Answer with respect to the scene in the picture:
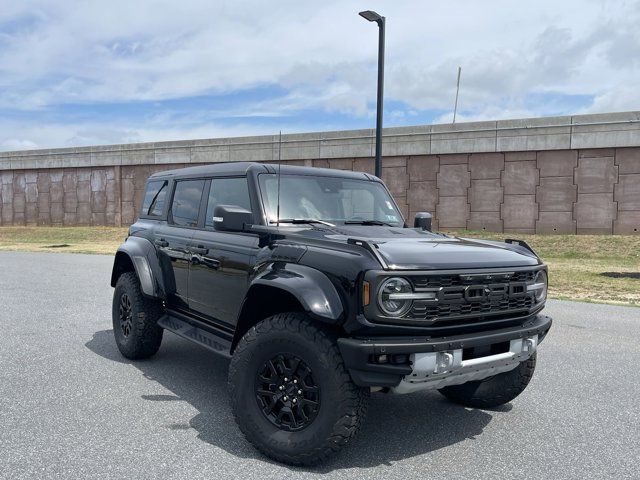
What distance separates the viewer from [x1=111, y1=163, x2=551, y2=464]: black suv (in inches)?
130

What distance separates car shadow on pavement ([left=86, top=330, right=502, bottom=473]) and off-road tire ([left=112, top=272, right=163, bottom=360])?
14 cm

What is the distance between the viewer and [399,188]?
84.2ft

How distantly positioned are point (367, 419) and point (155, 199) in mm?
3289

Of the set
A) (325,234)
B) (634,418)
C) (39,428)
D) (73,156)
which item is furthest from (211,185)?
(73,156)

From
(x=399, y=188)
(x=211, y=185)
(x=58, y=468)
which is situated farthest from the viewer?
(x=399, y=188)

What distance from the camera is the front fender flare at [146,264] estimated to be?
17.8 ft

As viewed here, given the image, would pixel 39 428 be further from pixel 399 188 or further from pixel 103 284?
pixel 399 188

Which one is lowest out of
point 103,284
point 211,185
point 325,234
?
point 103,284

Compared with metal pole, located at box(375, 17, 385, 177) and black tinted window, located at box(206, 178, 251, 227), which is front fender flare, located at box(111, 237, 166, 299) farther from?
metal pole, located at box(375, 17, 385, 177)

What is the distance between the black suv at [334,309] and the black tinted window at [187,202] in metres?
0.37

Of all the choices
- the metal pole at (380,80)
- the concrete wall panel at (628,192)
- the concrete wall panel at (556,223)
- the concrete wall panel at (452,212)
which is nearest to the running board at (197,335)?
the metal pole at (380,80)

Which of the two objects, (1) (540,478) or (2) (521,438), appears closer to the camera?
(1) (540,478)

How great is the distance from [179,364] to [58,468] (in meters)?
2.43

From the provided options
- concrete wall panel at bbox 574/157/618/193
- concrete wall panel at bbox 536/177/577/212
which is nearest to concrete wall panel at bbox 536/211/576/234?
concrete wall panel at bbox 536/177/577/212
